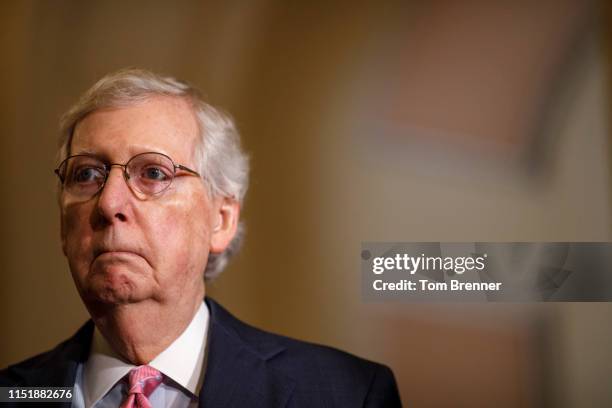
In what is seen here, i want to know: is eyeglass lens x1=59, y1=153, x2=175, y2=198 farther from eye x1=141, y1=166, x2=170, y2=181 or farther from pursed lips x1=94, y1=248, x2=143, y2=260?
pursed lips x1=94, y1=248, x2=143, y2=260

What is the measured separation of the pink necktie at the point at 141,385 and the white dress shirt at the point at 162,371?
0.6 inches

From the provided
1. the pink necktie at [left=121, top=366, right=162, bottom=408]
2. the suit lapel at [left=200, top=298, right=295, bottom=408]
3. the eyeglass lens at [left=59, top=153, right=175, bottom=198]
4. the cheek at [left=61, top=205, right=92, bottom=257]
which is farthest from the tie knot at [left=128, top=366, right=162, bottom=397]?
the eyeglass lens at [left=59, top=153, right=175, bottom=198]

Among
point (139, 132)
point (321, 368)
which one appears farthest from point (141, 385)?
point (139, 132)

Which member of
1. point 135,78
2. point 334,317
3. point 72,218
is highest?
point 135,78

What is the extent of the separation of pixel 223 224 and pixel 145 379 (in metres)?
0.49

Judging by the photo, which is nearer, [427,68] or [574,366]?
A: [574,366]

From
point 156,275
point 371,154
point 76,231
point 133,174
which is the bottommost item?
point 156,275

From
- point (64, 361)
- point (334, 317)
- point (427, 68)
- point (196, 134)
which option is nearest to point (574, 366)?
point (334, 317)

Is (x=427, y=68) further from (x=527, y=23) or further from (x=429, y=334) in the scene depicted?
(x=429, y=334)

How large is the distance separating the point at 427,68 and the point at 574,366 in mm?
979

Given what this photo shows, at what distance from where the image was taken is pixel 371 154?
2.11m

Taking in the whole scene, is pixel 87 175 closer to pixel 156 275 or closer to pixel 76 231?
pixel 76 231

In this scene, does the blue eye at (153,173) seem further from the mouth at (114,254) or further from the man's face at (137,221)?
the mouth at (114,254)

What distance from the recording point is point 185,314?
1.93 metres
